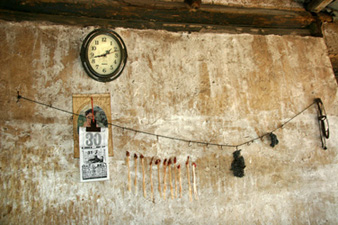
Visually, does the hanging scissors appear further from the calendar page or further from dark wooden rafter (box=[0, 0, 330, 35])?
the calendar page

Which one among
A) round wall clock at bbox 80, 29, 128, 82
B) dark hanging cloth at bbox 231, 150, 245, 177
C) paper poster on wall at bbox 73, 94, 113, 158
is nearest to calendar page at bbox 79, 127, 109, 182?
paper poster on wall at bbox 73, 94, 113, 158

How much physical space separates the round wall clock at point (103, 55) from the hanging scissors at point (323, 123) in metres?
2.47

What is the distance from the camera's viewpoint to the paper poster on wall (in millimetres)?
2684

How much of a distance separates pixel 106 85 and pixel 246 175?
5.95 feet

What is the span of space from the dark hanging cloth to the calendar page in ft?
4.45

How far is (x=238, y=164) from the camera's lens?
3.02 metres

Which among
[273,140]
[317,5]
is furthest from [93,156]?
[317,5]

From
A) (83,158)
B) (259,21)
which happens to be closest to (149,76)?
(83,158)

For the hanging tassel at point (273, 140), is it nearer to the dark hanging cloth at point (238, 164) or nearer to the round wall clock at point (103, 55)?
the dark hanging cloth at point (238, 164)

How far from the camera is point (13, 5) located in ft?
8.64

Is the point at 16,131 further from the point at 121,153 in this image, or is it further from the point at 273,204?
the point at 273,204

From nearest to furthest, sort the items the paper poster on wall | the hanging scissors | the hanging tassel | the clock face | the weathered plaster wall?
the weathered plaster wall → the paper poster on wall → the clock face → the hanging tassel → the hanging scissors

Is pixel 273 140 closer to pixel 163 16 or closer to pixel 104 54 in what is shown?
pixel 163 16

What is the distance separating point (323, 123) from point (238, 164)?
4.25 feet
